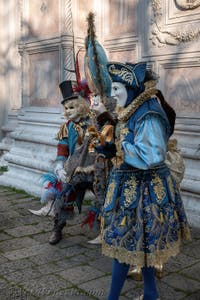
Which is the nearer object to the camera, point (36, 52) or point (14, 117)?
point (36, 52)

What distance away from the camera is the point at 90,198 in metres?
5.78

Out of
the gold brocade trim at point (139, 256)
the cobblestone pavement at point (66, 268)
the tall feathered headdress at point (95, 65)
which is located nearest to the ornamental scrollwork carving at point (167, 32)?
the tall feathered headdress at point (95, 65)

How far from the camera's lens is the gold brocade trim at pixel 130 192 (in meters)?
2.50

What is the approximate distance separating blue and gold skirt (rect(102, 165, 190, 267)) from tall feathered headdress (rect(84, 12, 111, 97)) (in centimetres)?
110

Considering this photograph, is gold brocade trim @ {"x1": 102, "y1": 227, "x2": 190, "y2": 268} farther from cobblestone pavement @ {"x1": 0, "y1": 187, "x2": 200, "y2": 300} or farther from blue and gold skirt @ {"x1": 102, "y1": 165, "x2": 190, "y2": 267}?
cobblestone pavement @ {"x1": 0, "y1": 187, "x2": 200, "y2": 300}

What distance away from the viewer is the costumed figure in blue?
243 cm

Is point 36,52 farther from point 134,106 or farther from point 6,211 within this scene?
point 134,106

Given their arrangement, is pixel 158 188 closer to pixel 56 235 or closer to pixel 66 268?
pixel 66 268

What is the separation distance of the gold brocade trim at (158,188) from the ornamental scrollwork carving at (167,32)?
279 centimetres

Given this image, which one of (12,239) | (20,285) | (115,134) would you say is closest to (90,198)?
(12,239)

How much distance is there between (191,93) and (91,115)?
5.23 feet

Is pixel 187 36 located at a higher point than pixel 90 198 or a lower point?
higher

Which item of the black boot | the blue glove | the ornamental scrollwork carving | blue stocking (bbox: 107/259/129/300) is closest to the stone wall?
the ornamental scrollwork carving

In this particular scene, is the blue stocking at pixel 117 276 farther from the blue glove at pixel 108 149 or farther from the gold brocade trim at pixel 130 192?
the blue glove at pixel 108 149
